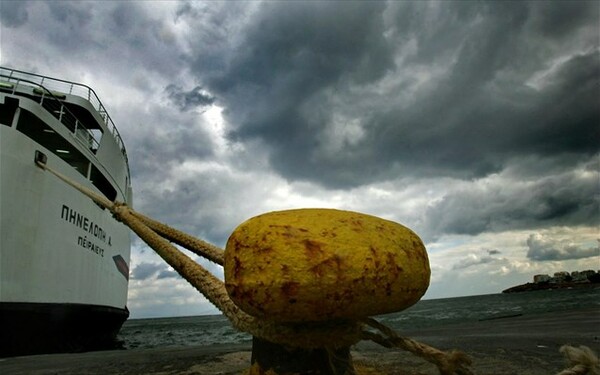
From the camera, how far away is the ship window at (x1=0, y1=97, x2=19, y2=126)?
8844mm

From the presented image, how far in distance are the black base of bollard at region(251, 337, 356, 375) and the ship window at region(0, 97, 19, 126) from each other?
10.1 m

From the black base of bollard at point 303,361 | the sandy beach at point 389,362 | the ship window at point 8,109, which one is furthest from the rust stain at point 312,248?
the ship window at point 8,109

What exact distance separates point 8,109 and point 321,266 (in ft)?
35.5

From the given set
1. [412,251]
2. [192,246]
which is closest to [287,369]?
[412,251]

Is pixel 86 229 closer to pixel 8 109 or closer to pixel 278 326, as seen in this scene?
pixel 8 109

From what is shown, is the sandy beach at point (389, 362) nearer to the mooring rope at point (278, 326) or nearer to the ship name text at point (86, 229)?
the mooring rope at point (278, 326)

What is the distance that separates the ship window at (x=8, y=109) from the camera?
29.0ft

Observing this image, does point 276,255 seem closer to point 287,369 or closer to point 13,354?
point 287,369

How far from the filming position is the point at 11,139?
797 centimetres

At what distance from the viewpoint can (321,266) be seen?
1.13 meters

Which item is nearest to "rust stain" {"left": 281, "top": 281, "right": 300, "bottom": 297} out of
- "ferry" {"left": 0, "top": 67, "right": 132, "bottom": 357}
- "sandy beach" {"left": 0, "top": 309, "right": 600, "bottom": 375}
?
"sandy beach" {"left": 0, "top": 309, "right": 600, "bottom": 375}

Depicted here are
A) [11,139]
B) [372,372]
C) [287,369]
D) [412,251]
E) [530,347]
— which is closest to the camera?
[412,251]

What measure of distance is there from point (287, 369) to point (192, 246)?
1016 mm

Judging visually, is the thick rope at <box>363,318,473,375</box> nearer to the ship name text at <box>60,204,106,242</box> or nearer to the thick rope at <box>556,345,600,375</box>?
the thick rope at <box>556,345,600,375</box>
